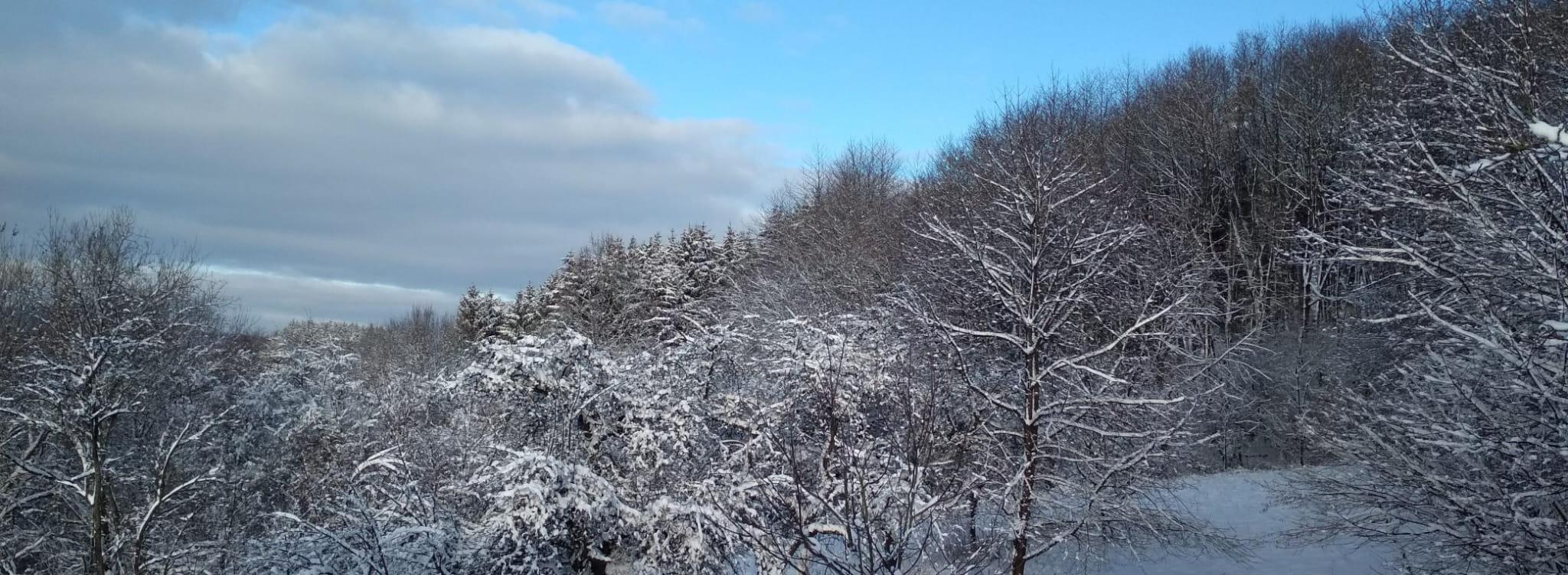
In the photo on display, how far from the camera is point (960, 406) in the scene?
36.5 feet

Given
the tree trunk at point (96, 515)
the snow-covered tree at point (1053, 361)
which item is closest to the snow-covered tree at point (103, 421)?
the tree trunk at point (96, 515)

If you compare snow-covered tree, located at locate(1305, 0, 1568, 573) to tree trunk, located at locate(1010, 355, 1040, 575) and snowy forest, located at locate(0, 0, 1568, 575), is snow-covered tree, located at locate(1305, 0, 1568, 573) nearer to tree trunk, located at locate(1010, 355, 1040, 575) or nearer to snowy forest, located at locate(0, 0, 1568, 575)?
snowy forest, located at locate(0, 0, 1568, 575)

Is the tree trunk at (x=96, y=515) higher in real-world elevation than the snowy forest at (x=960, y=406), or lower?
lower

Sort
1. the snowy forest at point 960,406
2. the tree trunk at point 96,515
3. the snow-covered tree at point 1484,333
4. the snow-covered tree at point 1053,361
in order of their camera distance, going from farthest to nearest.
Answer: the tree trunk at point 96,515 → the snow-covered tree at point 1053,361 → the snowy forest at point 960,406 → the snow-covered tree at point 1484,333

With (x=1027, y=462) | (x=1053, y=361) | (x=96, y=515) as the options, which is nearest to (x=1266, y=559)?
(x=1053, y=361)

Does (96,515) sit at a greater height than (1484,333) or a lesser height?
lesser

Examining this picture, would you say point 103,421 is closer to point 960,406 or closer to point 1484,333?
point 960,406

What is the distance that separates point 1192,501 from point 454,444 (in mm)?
14639

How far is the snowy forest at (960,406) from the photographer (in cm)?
748

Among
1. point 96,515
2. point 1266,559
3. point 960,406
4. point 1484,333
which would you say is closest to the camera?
point 1484,333

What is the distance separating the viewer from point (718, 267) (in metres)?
45.0

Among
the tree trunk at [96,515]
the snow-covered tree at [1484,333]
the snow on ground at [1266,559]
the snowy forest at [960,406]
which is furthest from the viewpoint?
the tree trunk at [96,515]

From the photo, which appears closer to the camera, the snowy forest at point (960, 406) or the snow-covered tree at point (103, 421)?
the snowy forest at point (960, 406)

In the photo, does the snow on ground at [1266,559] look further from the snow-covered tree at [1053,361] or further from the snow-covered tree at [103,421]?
the snow-covered tree at [103,421]
